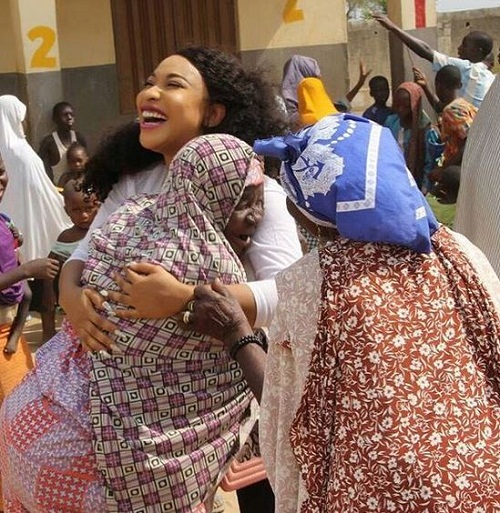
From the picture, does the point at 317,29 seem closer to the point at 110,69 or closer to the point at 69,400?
the point at 110,69

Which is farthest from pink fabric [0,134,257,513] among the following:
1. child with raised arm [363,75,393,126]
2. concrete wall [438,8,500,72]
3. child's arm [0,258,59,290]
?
concrete wall [438,8,500,72]

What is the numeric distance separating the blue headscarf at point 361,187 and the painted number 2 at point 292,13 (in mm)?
10646

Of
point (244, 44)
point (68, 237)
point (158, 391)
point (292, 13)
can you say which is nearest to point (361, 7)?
point (292, 13)

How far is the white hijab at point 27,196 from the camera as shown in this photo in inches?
321

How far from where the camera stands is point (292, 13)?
12.5m

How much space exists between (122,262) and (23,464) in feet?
1.96

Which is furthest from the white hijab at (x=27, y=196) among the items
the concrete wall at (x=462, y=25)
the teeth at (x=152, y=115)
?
the concrete wall at (x=462, y=25)

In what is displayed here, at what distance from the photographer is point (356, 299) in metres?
2.02

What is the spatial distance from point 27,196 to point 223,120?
Answer: 214 inches

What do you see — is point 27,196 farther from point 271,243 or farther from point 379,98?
point 271,243

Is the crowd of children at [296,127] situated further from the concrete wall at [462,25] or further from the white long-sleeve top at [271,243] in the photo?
the concrete wall at [462,25]

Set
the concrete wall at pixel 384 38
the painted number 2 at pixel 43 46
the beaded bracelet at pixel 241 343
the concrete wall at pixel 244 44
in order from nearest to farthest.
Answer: the beaded bracelet at pixel 241 343
the painted number 2 at pixel 43 46
the concrete wall at pixel 244 44
the concrete wall at pixel 384 38

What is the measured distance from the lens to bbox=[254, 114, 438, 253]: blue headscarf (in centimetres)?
199

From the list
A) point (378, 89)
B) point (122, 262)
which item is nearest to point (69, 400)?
point (122, 262)
